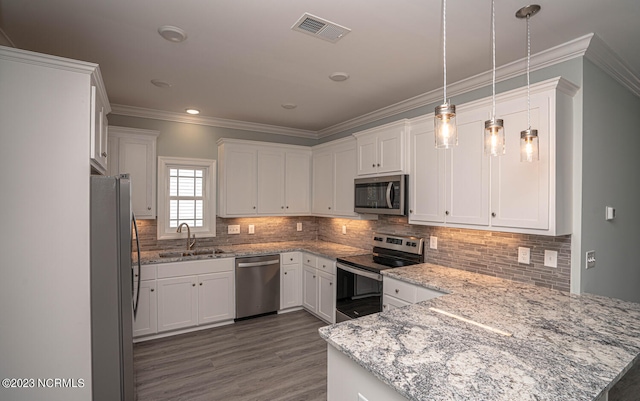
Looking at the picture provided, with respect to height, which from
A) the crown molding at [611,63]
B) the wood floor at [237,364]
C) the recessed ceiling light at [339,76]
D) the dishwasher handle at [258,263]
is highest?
the recessed ceiling light at [339,76]

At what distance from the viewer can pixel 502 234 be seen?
8.97ft

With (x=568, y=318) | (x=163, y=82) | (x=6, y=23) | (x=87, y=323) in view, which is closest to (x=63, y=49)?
(x=6, y=23)

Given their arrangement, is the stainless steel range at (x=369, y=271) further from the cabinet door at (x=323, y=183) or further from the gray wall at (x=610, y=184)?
the gray wall at (x=610, y=184)

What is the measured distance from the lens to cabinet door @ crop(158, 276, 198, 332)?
142 inches

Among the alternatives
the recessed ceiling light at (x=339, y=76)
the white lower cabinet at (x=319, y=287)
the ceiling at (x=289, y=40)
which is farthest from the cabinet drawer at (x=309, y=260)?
the recessed ceiling light at (x=339, y=76)

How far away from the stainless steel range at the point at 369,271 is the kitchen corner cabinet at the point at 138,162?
2.40 metres

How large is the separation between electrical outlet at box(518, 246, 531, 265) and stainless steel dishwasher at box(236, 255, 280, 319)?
2786 millimetres

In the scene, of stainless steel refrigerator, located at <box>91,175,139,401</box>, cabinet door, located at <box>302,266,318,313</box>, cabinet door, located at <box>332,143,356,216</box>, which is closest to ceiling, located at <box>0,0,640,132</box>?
cabinet door, located at <box>332,143,356,216</box>

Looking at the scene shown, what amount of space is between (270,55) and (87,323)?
7.42 feet

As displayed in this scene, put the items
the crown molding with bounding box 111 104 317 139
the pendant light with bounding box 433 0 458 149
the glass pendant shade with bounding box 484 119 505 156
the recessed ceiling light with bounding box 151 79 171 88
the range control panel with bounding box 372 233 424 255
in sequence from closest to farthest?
the pendant light with bounding box 433 0 458 149 < the glass pendant shade with bounding box 484 119 505 156 < the recessed ceiling light with bounding box 151 79 171 88 < the range control panel with bounding box 372 233 424 255 < the crown molding with bounding box 111 104 317 139

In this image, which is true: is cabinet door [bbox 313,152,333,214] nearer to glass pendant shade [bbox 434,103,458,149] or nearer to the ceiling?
the ceiling

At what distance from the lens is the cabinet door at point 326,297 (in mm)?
3846

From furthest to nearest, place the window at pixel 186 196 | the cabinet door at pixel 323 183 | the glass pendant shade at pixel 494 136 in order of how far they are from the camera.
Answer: the cabinet door at pixel 323 183 < the window at pixel 186 196 < the glass pendant shade at pixel 494 136

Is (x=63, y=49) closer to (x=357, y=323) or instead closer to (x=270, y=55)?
(x=270, y=55)
